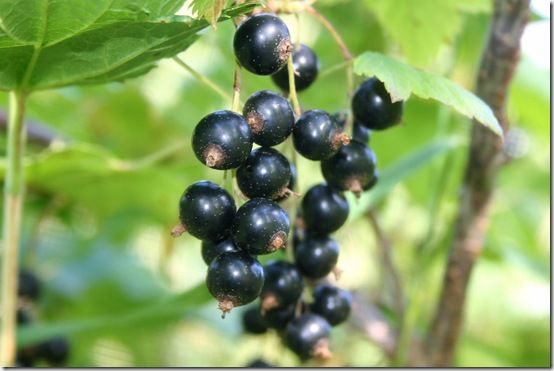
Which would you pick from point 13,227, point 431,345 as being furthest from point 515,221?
point 13,227

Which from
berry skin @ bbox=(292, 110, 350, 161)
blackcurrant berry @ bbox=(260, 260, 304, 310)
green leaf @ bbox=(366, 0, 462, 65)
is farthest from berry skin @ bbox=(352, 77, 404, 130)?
green leaf @ bbox=(366, 0, 462, 65)

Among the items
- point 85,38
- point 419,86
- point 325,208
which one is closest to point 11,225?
point 85,38

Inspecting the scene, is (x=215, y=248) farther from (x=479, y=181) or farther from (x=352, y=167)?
(x=479, y=181)

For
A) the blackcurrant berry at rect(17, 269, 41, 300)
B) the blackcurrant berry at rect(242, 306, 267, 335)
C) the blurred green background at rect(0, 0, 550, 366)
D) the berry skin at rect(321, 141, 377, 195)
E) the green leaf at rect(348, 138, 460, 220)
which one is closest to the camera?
the berry skin at rect(321, 141, 377, 195)

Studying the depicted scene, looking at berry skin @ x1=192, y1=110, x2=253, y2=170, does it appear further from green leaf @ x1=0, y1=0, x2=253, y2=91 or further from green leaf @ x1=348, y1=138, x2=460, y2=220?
green leaf @ x1=348, y1=138, x2=460, y2=220

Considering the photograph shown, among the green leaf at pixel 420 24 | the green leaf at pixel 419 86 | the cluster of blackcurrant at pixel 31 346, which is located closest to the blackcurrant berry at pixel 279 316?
the green leaf at pixel 419 86

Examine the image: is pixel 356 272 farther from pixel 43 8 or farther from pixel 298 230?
pixel 43 8

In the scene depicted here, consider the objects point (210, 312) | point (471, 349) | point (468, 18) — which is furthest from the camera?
point (210, 312)
